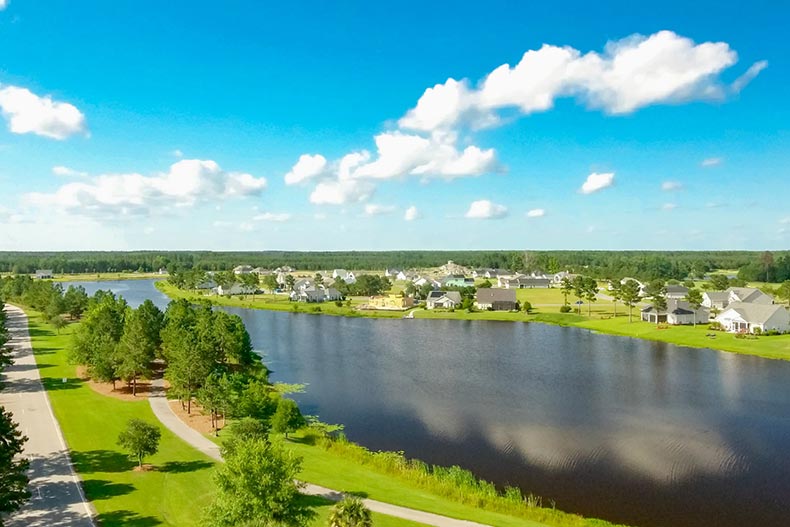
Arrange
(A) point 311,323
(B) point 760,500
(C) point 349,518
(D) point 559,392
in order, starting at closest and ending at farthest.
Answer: (C) point 349,518 → (B) point 760,500 → (D) point 559,392 → (A) point 311,323

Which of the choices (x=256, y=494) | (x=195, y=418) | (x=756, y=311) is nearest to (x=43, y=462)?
(x=195, y=418)

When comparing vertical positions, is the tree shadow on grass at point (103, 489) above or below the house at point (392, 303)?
below

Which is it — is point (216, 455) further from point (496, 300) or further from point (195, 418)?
point (496, 300)

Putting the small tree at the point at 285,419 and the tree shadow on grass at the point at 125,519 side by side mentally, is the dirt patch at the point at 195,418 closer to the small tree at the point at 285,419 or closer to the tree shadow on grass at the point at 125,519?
the small tree at the point at 285,419

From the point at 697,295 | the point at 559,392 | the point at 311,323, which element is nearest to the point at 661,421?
the point at 559,392

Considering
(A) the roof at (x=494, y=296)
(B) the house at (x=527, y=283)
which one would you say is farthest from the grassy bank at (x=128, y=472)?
(B) the house at (x=527, y=283)

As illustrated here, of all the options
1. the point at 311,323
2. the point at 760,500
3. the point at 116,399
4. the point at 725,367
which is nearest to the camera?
Result: the point at 760,500

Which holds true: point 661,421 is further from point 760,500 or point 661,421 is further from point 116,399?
point 116,399

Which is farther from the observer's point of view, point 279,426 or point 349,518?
point 279,426
